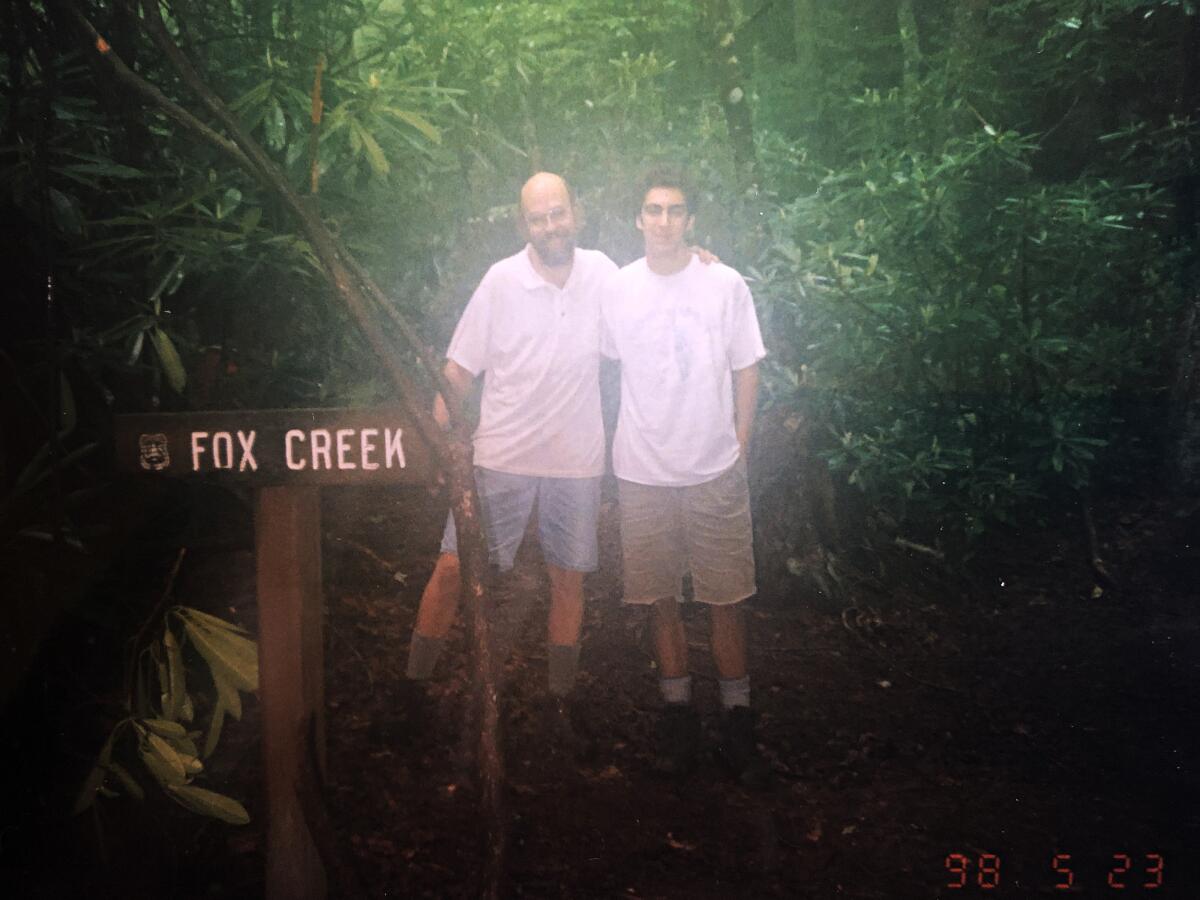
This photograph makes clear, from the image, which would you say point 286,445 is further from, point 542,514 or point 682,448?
point 682,448

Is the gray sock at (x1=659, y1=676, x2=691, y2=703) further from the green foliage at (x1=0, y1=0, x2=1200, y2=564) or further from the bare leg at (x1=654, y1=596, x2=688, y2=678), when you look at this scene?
the green foliage at (x1=0, y1=0, x2=1200, y2=564)

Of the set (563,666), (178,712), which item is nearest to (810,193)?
(563,666)

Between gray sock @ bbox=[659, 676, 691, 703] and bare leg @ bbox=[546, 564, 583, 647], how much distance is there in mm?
236

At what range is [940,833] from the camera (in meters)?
2.12

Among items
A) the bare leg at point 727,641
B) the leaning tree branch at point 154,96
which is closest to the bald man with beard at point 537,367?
the bare leg at point 727,641

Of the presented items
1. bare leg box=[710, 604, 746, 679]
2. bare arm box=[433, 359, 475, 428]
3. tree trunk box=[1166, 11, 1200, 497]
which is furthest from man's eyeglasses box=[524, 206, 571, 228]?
tree trunk box=[1166, 11, 1200, 497]

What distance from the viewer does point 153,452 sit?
1.80 meters

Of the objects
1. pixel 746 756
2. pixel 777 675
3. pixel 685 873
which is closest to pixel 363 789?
pixel 685 873

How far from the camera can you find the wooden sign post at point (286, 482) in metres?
1.78

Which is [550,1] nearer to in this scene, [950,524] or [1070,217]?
[1070,217]

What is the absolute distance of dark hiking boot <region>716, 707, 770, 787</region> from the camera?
2.24 meters

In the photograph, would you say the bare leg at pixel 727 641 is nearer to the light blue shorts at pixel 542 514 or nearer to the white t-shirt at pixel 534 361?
the light blue shorts at pixel 542 514

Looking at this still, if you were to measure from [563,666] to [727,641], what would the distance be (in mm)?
394

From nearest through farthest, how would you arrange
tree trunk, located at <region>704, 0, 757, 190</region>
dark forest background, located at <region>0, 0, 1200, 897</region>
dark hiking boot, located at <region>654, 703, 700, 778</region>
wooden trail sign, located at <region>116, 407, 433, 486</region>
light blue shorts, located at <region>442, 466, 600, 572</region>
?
1. wooden trail sign, located at <region>116, 407, 433, 486</region>
2. dark forest background, located at <region>0, 0, 1200, 897</region>
3. light blue shorts, located at <region>442, 466, 600, 572</region>
4. dark hiking boot, located at <region>654, 703, 700, 778</region>
5. tree trunk, located at <region>704, 0, 757, 190</region>
